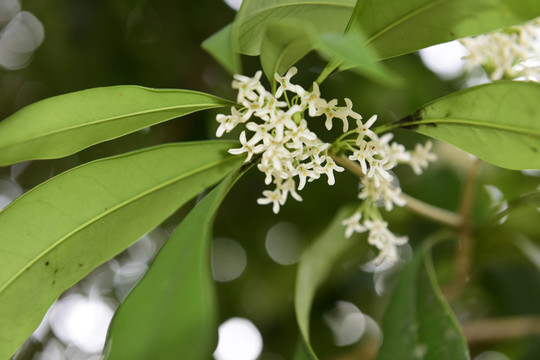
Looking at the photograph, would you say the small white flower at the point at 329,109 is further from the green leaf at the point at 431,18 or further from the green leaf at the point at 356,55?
the green leaf at the point at 356,55

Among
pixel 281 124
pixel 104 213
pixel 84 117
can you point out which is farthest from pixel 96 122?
pixel 281 124

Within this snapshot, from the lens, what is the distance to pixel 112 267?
A: 99.9 inches

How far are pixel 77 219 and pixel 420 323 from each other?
82 centimetres

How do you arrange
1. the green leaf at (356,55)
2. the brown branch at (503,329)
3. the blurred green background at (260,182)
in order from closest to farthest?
the green leaf at (356,55) < the brown branch at (503,329) < the blurred green background at (260,182)

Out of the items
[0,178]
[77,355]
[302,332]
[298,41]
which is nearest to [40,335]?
[77,355]

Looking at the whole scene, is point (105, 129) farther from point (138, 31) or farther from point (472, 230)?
point (138, 31)

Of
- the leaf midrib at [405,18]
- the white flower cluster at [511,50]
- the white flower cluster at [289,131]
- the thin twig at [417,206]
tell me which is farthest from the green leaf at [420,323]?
the leaf midrib at [405,18]

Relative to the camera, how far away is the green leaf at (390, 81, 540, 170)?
916mm

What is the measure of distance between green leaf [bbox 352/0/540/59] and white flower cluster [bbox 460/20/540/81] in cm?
43

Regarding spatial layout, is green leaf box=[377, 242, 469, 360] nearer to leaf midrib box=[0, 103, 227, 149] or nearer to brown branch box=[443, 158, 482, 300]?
brown branch box=[443, 158, 482, 300]

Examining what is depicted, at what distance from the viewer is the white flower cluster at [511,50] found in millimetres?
1298

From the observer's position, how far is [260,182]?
2287 mm

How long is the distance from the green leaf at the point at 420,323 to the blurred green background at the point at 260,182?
0.59m

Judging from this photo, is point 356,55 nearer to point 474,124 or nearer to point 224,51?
point 224,51
